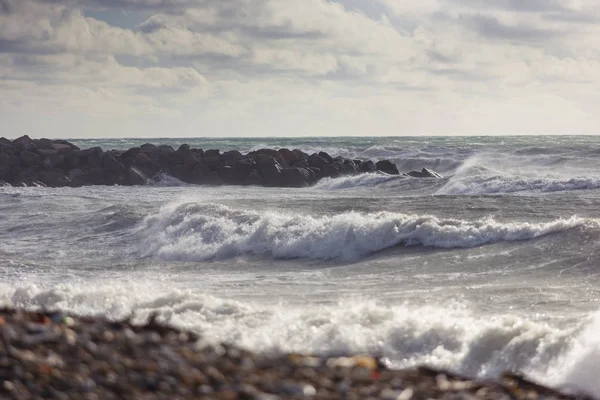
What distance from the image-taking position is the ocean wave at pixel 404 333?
9.20 meters

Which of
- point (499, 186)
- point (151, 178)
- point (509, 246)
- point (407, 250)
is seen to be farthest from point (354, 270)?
point (151, 178)

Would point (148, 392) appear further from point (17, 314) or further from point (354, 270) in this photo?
point (354, 270)

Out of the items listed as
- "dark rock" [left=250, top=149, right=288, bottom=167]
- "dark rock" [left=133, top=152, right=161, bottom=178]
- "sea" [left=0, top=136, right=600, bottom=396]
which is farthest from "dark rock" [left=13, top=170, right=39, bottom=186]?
"dark rock" [left=250, top=149, right=288, bottom=167]

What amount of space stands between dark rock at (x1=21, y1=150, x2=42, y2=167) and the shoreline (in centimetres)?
3256

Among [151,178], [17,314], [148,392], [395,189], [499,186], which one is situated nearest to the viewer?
[148,392]

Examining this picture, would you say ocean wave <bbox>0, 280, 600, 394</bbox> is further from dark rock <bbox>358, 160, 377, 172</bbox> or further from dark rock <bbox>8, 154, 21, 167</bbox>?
dark rock <bbox>358, 160, 377, 172</bbox>

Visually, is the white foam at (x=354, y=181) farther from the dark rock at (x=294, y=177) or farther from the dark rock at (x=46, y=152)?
the dark rock at (x=46, y=152)

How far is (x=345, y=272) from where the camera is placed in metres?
16.3

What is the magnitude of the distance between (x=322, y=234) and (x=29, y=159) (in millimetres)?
23944

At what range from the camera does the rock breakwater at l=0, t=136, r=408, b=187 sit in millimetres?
37688

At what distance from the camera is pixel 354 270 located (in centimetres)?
1647

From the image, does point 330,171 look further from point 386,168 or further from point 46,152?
point 46,152

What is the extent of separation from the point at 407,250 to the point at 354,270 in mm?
2026

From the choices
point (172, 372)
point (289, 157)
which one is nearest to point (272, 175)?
point (289, 157)
